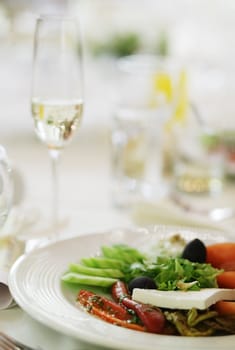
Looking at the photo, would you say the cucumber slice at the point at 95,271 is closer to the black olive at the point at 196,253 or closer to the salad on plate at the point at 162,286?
the salad on plate at the point at 162,286

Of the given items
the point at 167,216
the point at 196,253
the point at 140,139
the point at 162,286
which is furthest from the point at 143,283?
the point at 140,139

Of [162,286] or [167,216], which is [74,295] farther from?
[167,216]

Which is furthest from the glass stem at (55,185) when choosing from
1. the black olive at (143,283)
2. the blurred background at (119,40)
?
the blurred background at (119,40)

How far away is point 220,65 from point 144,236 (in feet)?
6.71

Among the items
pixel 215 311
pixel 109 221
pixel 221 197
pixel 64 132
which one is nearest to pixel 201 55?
pixel 221 197

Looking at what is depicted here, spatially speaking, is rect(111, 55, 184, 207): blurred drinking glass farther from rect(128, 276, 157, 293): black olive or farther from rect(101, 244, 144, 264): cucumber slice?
rect(128, 276, 157, 293): black olive

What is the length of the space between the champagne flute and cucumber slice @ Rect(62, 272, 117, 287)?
313mm

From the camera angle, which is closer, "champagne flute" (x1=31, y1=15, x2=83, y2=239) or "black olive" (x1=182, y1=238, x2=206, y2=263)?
"black olive" (x1=182, y1=238, x2=206, y2=263)

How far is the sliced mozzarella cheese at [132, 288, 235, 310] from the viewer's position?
0.96m

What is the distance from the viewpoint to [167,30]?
12.6ft

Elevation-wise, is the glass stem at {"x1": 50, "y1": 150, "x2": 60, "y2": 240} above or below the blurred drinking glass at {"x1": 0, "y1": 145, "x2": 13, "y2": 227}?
below

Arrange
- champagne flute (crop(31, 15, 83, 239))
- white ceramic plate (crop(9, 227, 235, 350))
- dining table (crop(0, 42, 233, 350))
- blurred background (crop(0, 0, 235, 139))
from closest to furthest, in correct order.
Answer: white ceramic plate (crop(9, 227, 235, 350)) → dining table (crop(0, 42, 233, 350)) → champagne flute (crop(31, 15, 83, 239)) → blurred background (crop(0, 0, 235, 139))

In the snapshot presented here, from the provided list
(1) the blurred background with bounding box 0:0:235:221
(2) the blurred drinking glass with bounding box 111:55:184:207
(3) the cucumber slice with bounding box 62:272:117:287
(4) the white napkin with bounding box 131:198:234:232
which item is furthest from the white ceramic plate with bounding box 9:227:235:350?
(1) the blurred background with bounding box 0:0:235:221

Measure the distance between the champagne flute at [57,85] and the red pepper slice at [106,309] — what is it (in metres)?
0.36
